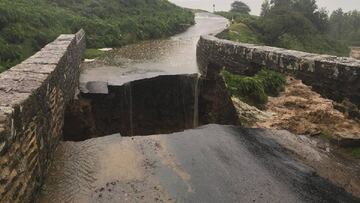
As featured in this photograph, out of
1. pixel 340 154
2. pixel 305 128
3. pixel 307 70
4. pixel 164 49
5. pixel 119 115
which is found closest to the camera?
pixel 340 154

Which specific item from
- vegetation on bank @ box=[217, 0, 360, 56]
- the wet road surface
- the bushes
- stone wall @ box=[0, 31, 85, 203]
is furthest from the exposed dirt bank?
vegetation on bank @ box=[217, 0, 360, 56]

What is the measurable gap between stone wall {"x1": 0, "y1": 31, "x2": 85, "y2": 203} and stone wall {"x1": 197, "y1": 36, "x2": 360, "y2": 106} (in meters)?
4.52

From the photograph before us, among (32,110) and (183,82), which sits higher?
(32,110)

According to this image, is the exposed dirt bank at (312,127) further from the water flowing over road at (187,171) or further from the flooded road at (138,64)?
the flooded road at (138,64)

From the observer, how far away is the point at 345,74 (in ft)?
21.9

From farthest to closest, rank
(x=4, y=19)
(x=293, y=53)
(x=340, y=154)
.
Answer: (x=4, y=19)
(x=293, y=53)
(x=340, y=154)

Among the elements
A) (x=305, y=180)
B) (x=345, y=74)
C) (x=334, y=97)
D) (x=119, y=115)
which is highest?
(x=345, y=74)

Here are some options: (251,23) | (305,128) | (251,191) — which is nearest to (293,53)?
(305,128)

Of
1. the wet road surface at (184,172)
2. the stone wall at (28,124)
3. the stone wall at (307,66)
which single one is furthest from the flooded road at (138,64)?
the wet road surface at (184,172)

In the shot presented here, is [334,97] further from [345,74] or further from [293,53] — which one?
[293,53]

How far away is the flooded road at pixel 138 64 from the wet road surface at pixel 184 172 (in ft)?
13.7

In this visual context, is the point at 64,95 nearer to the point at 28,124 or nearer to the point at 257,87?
the point at 28,124

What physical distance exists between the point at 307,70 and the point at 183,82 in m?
4.10

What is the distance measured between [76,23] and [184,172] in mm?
15856
